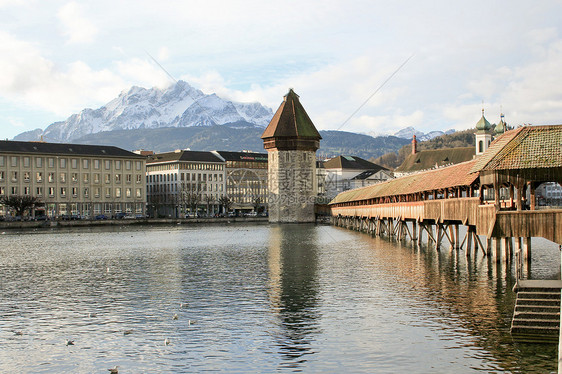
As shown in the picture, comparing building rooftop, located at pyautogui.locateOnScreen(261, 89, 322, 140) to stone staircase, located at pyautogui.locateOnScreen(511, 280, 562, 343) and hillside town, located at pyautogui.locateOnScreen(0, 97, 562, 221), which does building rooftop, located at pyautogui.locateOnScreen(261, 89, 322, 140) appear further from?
stone staircase, located at pyautogui.locateOnScreen(511, 280, 562, 343)

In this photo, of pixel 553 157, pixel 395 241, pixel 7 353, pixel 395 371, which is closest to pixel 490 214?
pixel 553 157

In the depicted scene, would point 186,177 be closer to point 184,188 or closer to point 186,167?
point 186,167

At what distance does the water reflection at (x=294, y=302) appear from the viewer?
69.2ft

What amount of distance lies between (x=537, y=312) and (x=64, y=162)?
4951 inches

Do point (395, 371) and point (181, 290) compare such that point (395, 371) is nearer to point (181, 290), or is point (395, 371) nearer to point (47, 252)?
point (181, 290)

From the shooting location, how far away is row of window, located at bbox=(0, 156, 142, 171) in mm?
130075

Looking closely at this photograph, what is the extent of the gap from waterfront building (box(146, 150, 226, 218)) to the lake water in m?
124

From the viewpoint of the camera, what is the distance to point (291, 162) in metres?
144

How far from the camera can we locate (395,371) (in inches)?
725

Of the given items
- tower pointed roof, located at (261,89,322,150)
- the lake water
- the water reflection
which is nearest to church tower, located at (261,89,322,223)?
tower pointed roof, located at (261,89,322,150)

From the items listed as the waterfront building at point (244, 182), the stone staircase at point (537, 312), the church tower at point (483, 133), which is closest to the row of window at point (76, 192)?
the waterfront building at point (244, 182)

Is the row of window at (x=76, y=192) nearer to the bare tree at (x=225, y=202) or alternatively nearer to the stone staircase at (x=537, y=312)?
the bare tree at (x=225, y=202)

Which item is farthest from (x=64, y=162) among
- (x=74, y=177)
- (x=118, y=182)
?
(x=118, y=182)

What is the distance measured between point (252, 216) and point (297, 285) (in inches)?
5081
